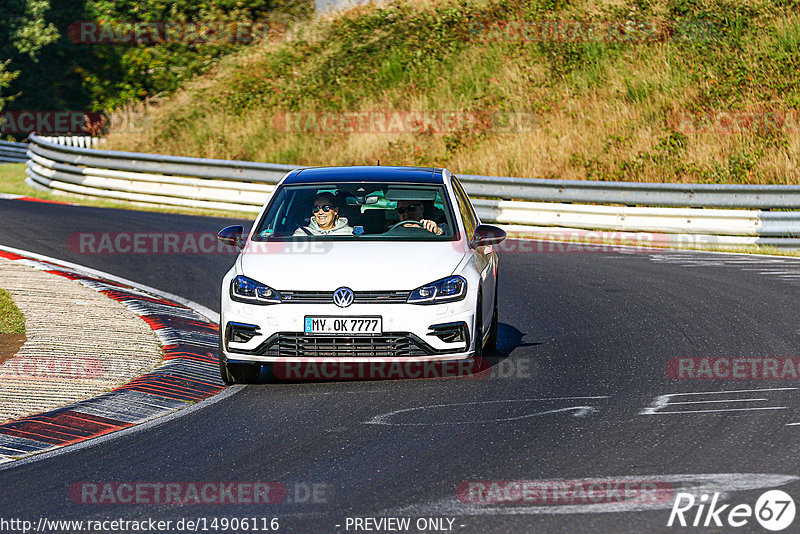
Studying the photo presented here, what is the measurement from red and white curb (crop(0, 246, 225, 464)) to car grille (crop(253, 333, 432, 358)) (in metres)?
0.68

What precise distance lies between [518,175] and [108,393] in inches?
636

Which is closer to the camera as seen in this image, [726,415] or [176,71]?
Result: [726,415]

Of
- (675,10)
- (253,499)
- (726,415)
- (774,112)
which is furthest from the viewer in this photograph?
(675,10)

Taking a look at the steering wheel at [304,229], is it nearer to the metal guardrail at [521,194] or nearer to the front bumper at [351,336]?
the front bumper at [351,336]

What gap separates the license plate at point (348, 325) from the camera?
27.7 feet

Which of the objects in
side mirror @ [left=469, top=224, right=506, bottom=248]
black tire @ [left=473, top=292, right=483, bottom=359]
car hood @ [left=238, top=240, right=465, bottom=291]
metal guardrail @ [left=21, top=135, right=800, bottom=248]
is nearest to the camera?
car hood @ [left=238, top=240, right=465, bottom=291]

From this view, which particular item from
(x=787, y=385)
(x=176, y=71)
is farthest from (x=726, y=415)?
(x=176, y=71)

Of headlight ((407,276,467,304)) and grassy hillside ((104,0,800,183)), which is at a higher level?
grassy hillside ((104,0,800,183))

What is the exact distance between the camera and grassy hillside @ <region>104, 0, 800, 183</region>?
23812mm

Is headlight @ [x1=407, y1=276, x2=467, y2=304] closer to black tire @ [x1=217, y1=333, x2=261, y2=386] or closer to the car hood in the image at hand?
the car hood

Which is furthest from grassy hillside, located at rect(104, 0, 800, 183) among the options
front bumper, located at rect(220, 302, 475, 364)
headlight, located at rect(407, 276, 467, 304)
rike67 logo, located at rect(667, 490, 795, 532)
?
rike67 logo, located at rect(667, 490, 795, 532)

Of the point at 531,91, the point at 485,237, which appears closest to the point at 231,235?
the point at 485,237

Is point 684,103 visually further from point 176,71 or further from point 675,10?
point 176,71

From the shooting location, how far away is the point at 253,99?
31297 mm
